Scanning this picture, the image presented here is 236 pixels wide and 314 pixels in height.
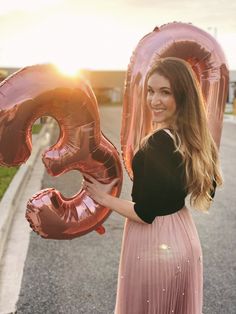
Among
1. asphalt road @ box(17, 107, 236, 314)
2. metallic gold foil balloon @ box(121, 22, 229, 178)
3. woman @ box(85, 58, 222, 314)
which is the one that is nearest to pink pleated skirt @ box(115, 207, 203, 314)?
woman @ box(85, 58, 222, 314)

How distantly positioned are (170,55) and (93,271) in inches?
108

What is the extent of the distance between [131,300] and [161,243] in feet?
1.01

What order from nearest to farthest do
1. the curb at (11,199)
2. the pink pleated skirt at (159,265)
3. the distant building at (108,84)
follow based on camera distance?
the pink pleated skirt at (159,265) < the curb at (11,199) < the distant building at (108,84)

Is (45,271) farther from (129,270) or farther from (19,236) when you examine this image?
(129,270)

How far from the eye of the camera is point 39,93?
5.77 ft

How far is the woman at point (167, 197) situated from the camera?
1.73 meters

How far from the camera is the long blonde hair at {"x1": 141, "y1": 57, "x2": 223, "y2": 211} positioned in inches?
68.4

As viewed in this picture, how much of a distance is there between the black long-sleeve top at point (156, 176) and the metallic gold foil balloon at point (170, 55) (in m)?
0.28

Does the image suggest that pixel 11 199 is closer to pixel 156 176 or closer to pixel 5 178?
pixel 5 178

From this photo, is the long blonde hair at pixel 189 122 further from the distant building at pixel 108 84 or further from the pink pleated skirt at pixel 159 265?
the distant building at pixel 108 84

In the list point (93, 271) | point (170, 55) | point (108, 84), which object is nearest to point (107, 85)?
point (108, 84)

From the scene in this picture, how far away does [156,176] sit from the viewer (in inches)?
67.3

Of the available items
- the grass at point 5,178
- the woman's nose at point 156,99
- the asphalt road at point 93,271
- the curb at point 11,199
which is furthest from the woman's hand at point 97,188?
the grass at point 5,178

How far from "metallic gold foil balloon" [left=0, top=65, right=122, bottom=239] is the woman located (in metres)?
0.10
